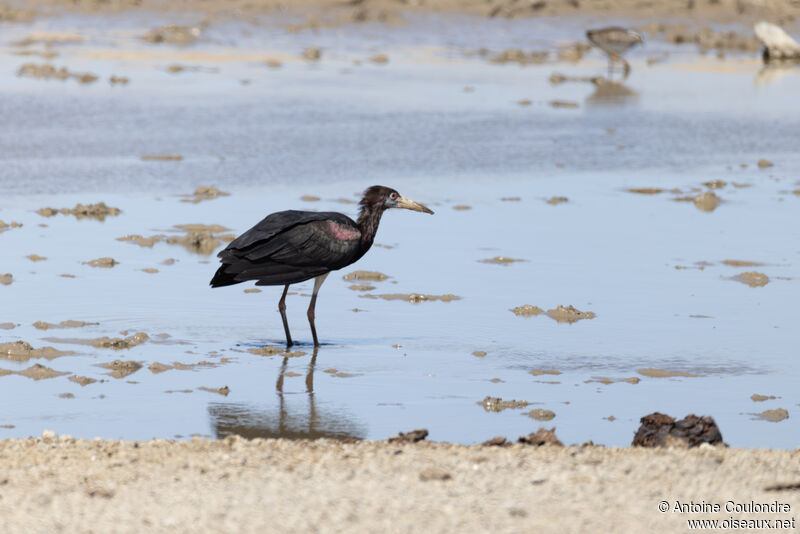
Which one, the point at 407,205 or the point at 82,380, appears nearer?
the point at 82,380

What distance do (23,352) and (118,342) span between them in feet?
2.08

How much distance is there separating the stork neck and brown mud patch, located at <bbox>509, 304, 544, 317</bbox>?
1254 mm

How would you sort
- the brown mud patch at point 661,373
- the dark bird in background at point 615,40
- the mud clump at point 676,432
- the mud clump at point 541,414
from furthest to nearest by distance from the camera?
1. the dark bird in background at point 615,40
2. the brown mud patch at point 661,373
3. the mud clump at point 541,414
4. the mud clump at point 676,432

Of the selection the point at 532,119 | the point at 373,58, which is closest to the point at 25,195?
the point at 532,119

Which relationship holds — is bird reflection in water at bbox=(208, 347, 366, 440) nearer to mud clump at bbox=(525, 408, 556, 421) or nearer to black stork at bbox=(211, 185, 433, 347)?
mud clump at bbox=(525, 408, 556, 421)

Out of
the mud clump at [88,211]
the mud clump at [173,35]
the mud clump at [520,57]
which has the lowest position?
the mud clump at [88,211]

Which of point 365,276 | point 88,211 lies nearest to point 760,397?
point 365,276

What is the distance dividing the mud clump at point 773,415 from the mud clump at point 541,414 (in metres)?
1.19

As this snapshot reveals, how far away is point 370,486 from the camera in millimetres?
6227

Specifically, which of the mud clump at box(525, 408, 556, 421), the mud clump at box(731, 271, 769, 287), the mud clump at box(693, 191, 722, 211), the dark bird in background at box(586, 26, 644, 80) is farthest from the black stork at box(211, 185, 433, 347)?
the dark bird in background at box(586, 26, 644, 80)

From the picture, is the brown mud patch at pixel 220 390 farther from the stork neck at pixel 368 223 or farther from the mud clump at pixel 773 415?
the mud clump at pixel 773 415

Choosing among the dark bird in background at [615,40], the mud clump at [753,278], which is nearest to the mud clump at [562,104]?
the dark bird in background at [615,40]

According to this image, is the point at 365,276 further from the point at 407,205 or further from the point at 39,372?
the point at 39,372

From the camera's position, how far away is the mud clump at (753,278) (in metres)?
11.0
